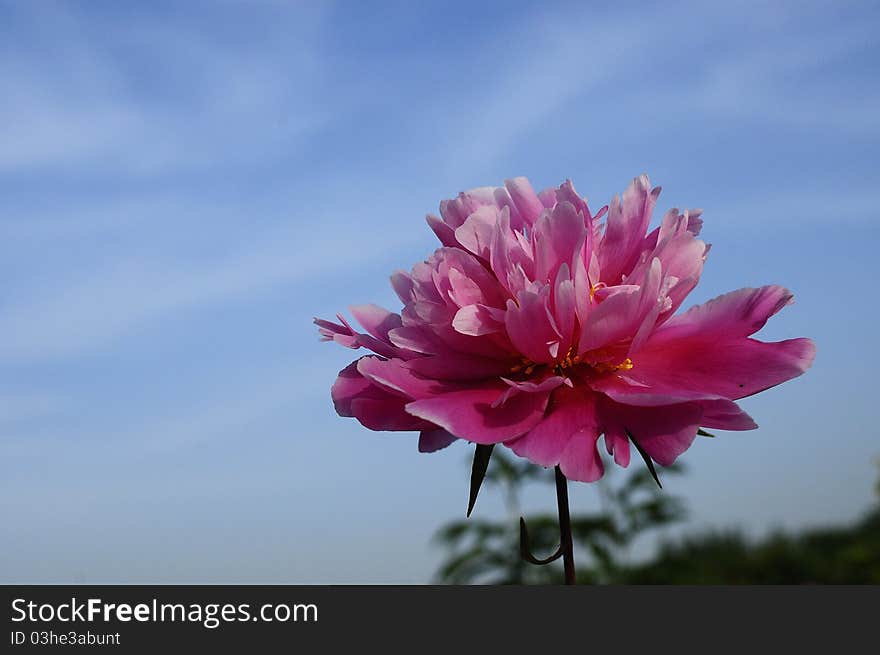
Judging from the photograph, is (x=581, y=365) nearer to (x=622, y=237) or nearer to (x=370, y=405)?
(x=622, y=237)

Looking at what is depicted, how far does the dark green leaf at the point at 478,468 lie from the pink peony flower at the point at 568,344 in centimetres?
5

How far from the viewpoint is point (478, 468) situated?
4.87 ft

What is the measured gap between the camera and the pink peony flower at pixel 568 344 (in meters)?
1.48

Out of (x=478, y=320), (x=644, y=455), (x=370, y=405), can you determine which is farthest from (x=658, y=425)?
(x=370, y=405)

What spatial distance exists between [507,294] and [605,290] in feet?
0.57

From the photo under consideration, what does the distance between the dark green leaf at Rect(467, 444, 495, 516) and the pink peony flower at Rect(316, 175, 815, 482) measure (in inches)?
1.8

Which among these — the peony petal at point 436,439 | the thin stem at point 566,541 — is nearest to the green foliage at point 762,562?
the peony petal at point 436,439

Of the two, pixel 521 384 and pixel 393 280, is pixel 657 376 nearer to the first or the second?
pixel 521 384

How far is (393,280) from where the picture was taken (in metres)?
1.83

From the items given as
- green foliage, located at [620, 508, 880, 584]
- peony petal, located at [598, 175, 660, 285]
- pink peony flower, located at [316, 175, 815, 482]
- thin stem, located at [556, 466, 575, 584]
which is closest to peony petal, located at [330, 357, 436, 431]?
pink peony flower, located at [316, 175, 815, 482]

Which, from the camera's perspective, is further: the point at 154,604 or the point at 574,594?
the point at 154,604

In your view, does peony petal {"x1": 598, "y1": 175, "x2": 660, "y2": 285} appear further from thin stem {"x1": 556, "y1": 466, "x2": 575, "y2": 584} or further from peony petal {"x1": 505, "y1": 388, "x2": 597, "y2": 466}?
thin stem {"x1": 556, "y1": 466, "x2": 575, "y2": 584}

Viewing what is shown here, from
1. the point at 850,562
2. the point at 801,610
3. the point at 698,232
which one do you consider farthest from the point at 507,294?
the point at 850,562

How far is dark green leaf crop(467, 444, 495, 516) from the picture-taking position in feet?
4.77
